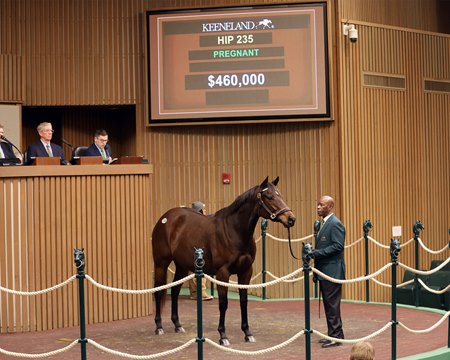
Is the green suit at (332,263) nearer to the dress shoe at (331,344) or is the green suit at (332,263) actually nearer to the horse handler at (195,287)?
the dress shoe at (331,344)

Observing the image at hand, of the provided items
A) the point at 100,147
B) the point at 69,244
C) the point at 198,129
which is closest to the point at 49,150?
the point at 100,147

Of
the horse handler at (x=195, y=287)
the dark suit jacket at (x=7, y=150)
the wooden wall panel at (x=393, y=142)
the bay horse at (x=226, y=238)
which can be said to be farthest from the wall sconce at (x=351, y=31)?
the dark suit jacket at (x=7, y=150)

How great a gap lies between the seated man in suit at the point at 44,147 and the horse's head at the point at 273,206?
9.82 feet

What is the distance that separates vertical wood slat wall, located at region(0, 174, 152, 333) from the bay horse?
0.96m

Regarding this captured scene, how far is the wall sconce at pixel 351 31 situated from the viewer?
52.1 ft

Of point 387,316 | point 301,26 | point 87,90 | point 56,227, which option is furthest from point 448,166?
point 56,227

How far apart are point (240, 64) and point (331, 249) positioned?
20.0 ft

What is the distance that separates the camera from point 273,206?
10.6 meters

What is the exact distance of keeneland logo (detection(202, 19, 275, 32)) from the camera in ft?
51.6

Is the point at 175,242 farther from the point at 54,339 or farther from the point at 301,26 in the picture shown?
the point at 301,26

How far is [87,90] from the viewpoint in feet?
53.5

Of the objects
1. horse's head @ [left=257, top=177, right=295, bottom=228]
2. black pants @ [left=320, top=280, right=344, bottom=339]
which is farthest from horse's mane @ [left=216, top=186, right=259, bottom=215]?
black pants @ [left=320, top=280, right=344, bottom=339]

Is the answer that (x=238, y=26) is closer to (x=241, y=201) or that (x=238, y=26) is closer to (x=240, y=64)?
(x=240, y=64)

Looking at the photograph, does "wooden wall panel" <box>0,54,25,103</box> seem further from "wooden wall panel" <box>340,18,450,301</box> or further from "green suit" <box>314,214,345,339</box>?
"green suit" <box>314,214,345,339</box>
